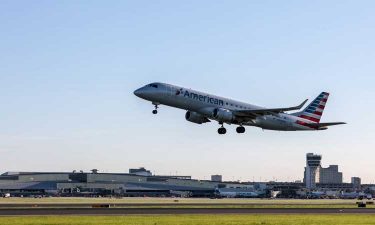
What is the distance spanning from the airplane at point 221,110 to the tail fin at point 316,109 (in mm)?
4139

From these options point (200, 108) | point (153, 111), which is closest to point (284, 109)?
point (200, 108)

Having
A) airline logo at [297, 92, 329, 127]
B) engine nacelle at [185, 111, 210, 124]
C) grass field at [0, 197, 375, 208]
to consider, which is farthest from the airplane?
grass field at [0, 197, 375, 208]

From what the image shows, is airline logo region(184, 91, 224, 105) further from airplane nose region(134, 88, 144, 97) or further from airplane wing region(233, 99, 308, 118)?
airplane nose region(134, 88, 144, 97)

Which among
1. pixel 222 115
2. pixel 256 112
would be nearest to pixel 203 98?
pixel 222 115

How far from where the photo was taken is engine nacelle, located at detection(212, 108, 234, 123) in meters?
98.8

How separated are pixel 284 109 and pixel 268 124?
32.0 feet

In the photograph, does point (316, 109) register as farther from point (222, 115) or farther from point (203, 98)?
point (203, 98)

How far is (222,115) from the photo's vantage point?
324ft

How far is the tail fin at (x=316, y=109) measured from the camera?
386 feet

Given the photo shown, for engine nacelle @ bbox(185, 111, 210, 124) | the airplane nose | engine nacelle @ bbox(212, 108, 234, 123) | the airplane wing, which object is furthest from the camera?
engine nacelle @ bbox(185, 111, 210, 124)

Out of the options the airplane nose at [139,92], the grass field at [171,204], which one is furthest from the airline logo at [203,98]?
the grass field at [171,204]

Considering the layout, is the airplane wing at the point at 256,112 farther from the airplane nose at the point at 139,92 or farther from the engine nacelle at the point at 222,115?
the airplane nose at the point at 139,92

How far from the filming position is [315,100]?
123 meters

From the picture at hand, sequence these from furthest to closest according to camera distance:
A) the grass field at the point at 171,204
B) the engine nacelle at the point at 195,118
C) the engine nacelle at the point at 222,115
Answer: the grass field at the point at 171,204, the engine nacelle at the point at 195,118, the engine nacelle at the point at 222,115
